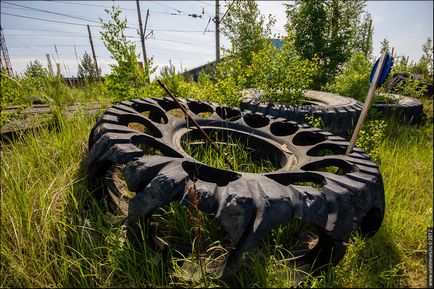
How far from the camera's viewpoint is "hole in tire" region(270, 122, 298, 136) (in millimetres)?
2654

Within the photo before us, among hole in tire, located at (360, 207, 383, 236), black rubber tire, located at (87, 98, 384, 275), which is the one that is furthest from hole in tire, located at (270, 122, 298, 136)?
hole in tire, located at (360, 207, 383, 236)

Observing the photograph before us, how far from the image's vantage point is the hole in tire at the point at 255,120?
9.46 feet

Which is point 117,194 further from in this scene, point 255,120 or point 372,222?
point 372,222

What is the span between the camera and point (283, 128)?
2.78 m

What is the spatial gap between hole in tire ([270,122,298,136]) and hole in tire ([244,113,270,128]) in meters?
0.11

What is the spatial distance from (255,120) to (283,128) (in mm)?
338

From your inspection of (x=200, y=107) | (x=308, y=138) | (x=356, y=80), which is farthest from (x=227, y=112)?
(x=356, y=80)

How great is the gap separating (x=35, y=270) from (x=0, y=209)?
1.76 feet

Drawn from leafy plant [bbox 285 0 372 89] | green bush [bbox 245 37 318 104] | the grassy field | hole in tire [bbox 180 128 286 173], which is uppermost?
leafy plant [bbox 285 0 372 89]

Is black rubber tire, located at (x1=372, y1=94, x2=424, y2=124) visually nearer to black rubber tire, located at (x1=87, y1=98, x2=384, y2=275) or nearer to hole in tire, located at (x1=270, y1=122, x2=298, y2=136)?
hole in tire, located at (x1=270, y1=122, x2=298, y2=136)

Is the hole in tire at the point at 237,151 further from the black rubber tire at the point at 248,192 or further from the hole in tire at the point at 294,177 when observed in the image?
the hole in tire at the point at 294,177

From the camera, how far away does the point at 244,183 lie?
130cm

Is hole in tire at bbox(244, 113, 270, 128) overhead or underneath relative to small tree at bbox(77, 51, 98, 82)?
underneath

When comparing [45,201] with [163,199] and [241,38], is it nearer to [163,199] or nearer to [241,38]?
[163,199]
